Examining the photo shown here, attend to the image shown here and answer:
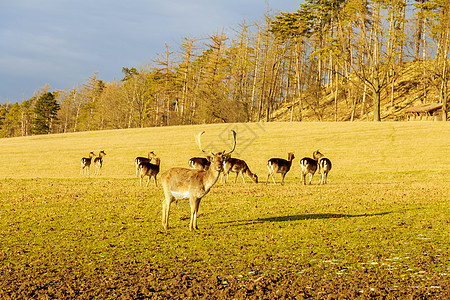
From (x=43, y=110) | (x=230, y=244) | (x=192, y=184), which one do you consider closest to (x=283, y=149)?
(x=192, y=184)

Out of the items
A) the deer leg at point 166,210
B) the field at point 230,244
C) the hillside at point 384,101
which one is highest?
the hillside at point 384,101

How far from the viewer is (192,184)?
10.2m

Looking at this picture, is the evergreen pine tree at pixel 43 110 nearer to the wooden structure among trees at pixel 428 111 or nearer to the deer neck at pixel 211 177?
the wooden structure among trees at pixel 428 111

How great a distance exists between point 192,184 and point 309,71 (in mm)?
82280

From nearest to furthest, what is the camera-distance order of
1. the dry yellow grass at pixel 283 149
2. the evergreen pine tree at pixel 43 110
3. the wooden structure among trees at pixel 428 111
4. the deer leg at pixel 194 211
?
the deer leg at pixel 194 211 → the dry yellow grass at pixel 283 149 → the wooden structure among trees at pixel 428 111 → the evergreen pine tree at pixel 43 110

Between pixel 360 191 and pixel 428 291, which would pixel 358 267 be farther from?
pixel 360 191

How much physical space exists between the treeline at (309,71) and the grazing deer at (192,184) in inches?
1916

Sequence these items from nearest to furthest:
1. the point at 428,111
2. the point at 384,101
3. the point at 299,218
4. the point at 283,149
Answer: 1. the point at 299,218
2. the point at 283,149
3. the point at 428,111
4. the point at 384,101

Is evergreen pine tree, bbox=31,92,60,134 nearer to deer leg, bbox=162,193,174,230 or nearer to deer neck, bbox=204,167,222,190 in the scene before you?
deer leg, bbox=162,193,174,230

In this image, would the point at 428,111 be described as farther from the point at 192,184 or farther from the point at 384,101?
the point at 192,184

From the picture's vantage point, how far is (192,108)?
266ft

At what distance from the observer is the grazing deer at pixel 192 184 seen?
33.1ft

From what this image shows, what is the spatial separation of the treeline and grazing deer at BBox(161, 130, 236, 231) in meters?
48.7

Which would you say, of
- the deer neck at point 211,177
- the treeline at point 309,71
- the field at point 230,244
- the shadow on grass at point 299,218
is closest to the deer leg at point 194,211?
the field at point 230,244
